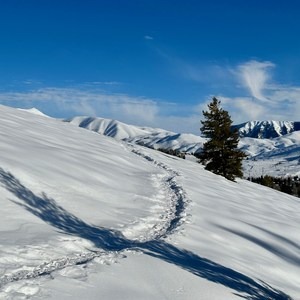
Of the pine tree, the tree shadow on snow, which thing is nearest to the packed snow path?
the tree shadow on snow

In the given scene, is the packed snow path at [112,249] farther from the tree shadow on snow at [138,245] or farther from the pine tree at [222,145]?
the pine tree at [222,145]

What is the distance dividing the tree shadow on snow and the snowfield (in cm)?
4

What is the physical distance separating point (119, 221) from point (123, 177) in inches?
312

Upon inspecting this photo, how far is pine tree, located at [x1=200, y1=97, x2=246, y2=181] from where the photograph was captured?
34.8 metres

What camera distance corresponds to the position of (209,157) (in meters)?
35.6

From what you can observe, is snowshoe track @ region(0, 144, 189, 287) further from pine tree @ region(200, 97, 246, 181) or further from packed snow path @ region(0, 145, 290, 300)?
pine tree @ region(200, 97, 246, 181)

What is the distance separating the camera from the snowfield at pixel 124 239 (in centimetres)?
760

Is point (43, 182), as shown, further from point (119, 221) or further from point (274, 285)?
point (274, 285)

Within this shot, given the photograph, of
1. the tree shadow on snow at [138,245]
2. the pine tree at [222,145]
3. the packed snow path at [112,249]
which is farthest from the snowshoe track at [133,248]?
the pine tree at [222,145]

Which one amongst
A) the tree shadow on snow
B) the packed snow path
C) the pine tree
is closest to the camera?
the packed snow path

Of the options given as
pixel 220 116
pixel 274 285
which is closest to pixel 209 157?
pixel 220 116

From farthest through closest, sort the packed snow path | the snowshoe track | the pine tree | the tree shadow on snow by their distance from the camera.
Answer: the pine tree
the tree shadow on snow
the packed snow path
the snowshoe track

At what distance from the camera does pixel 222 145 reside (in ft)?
113

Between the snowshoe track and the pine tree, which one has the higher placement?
the pine tree
